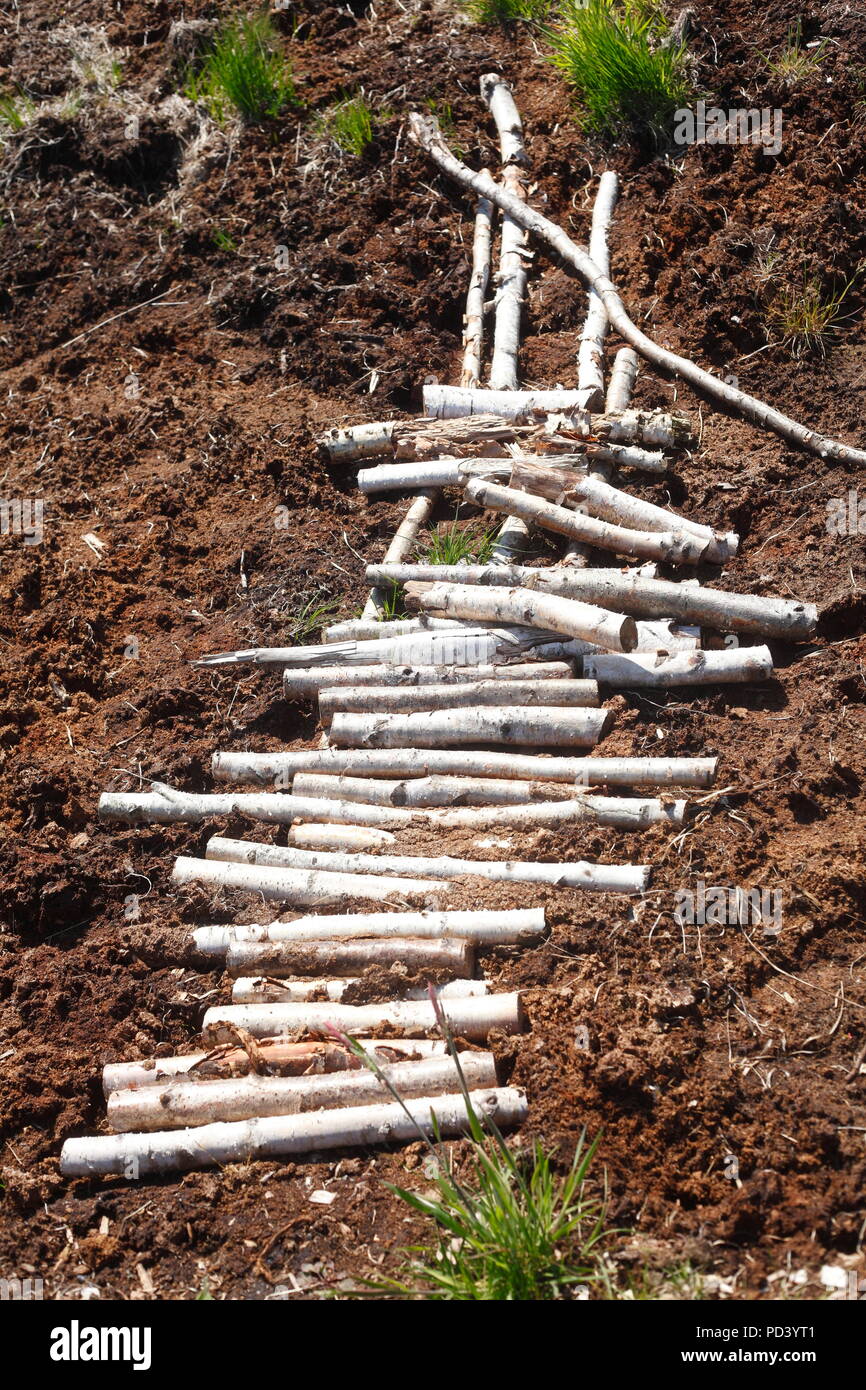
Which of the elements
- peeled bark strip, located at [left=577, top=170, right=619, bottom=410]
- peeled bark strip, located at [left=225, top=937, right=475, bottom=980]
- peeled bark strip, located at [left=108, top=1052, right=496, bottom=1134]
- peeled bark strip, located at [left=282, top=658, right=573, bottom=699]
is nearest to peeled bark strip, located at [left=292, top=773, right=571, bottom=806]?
peeled bark strip, located at [left=282, top=658, right=573, bottom=699]

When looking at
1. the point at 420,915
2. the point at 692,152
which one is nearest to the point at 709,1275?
the point at 420,915

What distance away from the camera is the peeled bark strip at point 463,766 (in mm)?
4641

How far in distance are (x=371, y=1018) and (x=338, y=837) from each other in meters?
0.91

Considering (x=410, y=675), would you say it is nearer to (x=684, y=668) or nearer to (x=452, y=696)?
(x=452, y=696)

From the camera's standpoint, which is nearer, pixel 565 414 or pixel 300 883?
pixel 300 883

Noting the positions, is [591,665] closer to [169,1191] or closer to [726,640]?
[726,640]

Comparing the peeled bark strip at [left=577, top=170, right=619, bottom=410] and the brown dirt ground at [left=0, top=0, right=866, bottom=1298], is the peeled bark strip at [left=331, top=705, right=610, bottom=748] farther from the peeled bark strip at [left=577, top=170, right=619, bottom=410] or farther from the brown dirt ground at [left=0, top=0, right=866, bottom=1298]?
the peeled bark strip at [left=577, top=170, right=619, bottom=410]

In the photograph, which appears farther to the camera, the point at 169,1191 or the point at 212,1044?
the point at 212,1044

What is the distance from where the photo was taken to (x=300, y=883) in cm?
461

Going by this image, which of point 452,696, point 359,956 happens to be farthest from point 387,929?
point 452,696

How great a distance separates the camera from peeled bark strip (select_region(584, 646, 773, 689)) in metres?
4.98

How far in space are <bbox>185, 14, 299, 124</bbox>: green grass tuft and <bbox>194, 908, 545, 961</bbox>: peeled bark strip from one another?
6.66 m

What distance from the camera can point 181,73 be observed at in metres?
9.30

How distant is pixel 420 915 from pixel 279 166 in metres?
6.42
